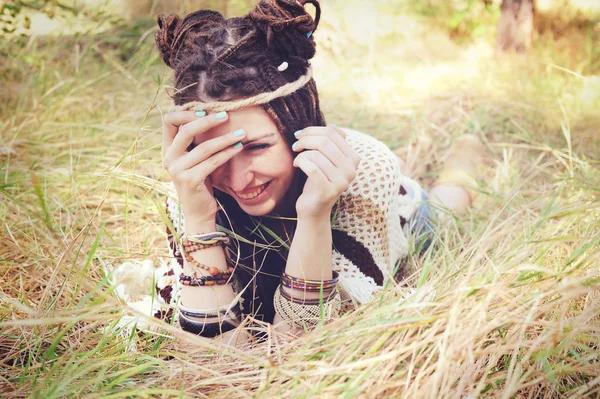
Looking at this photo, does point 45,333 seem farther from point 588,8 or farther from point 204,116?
point 588,8

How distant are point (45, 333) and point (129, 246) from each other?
76 cm

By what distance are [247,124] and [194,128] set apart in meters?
0.15

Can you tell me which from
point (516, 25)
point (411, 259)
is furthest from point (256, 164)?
point (516, 25)

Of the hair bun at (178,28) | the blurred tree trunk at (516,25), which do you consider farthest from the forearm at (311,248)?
the blurred tree trunk at (516,25)

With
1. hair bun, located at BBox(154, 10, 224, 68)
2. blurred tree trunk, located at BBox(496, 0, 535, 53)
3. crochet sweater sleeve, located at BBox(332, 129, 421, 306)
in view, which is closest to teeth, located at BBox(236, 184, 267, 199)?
crochet sweater sleeve, located at BBox(332, 129, 421, 306)

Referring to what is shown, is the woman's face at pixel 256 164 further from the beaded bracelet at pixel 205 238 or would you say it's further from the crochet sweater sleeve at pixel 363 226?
the crochet sweater sleeve at pixel 363 226

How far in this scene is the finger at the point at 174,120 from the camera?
144 cm

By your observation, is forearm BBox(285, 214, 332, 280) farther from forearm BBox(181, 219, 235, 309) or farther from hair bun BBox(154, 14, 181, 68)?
hair bun BBox(154, 14, 181, 68)

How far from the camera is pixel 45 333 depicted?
1.29 m

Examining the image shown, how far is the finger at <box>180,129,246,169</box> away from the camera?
55.0 inches

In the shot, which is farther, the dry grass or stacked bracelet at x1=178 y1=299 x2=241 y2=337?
stacked bracelet at x1=178 y1=299 x2=241 y2=337

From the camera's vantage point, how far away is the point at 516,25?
396cm

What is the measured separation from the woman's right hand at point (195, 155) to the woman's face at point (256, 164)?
3 centimetres

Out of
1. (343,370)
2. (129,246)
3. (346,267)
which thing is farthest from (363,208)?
(129,246)
